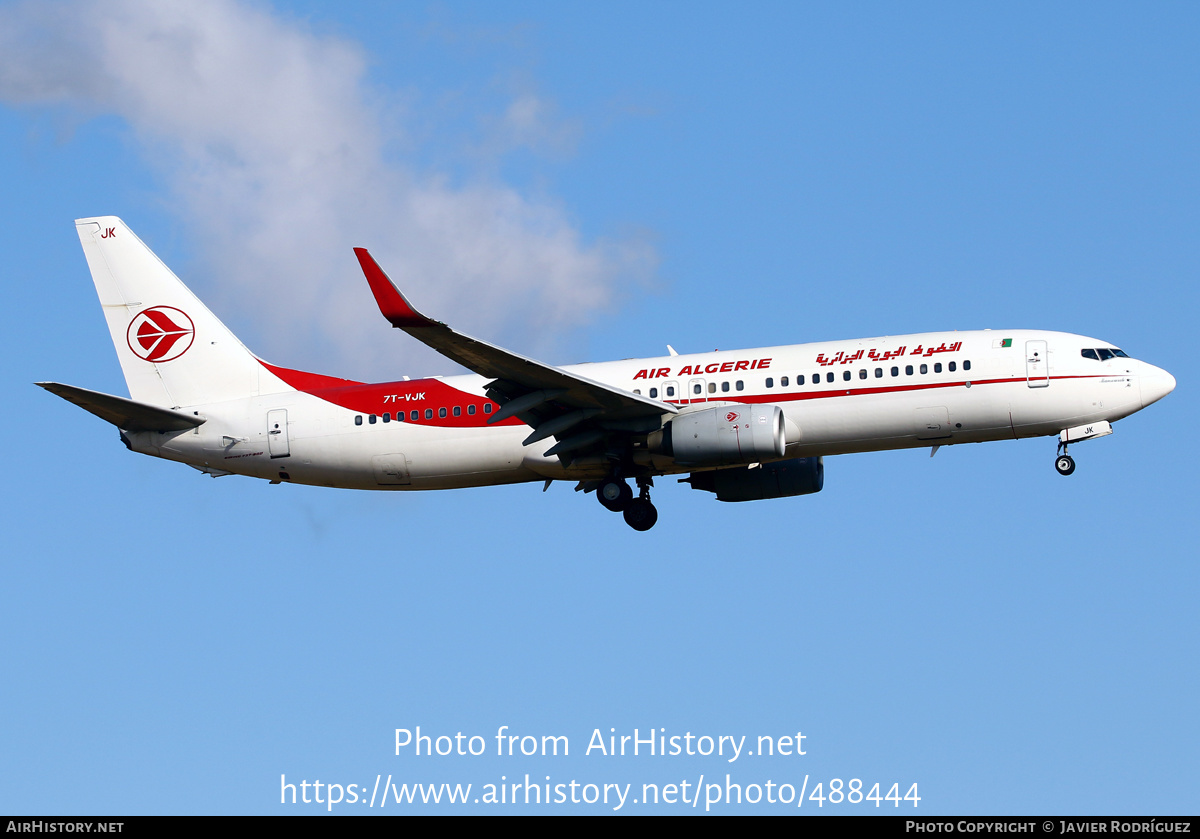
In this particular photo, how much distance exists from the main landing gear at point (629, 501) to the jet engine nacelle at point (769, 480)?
2403mm

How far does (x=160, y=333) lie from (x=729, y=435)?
59.8 feet

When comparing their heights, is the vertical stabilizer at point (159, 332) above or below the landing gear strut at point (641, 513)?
above

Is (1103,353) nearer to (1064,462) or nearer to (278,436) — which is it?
(1064,462)

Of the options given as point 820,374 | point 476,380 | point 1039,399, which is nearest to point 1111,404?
point 1039,399

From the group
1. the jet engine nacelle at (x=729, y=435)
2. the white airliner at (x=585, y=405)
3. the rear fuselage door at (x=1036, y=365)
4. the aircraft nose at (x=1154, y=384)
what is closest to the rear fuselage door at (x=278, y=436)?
the white airliner at (x=585, y=405)

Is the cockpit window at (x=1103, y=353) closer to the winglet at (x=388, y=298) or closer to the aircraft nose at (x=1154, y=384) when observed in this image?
the aircraft nose at (x=1154, y=384)

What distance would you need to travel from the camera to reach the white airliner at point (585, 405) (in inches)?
1417

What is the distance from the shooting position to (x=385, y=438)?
129 ft

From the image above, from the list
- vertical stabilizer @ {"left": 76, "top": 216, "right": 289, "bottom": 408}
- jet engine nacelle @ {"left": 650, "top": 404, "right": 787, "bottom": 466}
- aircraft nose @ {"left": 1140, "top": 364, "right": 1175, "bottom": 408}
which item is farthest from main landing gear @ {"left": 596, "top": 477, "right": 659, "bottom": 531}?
aircraft nose @ {"left": 1140, "top": 364, "right": 1175, "bottom": 408}

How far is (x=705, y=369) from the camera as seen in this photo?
3772 centimetres
